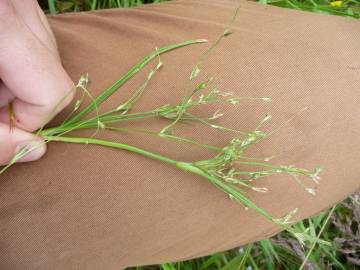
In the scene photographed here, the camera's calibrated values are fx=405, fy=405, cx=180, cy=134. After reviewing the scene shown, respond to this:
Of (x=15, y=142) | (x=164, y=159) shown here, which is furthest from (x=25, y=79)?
(x=164, y=159)

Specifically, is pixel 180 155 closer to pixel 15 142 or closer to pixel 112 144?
pixel 112 144

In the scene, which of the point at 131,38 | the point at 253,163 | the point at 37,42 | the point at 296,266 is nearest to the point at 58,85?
the point at 37,42

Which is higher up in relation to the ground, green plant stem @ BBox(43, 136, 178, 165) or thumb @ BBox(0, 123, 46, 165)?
thumb @ BBox(0, 123, 46, 165)

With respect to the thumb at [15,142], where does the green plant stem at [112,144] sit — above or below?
below

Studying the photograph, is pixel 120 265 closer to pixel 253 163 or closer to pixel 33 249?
pixel 33 249

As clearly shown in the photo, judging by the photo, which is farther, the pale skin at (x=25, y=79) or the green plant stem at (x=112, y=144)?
the green plant stem at (x=112, y=144)
